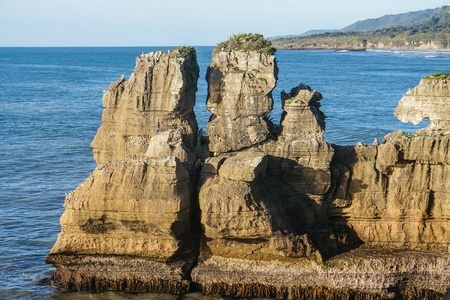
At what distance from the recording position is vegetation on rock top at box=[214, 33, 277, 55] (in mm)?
27172

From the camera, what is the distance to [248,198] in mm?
23547

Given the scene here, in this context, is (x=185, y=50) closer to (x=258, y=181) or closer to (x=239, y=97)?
(x=239, y=97)

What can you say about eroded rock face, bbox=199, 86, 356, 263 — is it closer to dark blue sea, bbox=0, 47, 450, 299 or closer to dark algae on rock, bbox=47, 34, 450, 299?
dark algae on rock, bbox=47, 34, 450, 299

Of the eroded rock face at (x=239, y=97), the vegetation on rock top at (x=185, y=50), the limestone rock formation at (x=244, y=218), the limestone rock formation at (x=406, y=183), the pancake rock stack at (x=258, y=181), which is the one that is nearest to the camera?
the limestone rock formation at (x=244, y=218)

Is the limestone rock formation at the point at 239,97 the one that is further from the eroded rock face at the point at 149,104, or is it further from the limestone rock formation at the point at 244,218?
the limestone rock formation at the point at 244,218

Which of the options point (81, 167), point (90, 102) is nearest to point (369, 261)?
point (81, 167)

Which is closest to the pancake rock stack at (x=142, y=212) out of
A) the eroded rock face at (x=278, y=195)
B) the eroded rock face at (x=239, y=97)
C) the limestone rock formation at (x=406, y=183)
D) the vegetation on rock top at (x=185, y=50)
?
the vegetation on rock top at (x=185, y=50)

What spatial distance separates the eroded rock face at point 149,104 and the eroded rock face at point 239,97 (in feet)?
3.31

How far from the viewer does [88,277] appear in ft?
80.2

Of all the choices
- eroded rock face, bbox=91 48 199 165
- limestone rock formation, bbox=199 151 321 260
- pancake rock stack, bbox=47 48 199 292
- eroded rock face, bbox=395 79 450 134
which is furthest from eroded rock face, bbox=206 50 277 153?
eroded rock face, bbox=395 79 450 134

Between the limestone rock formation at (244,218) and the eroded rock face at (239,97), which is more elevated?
the eroded rock face at (239,97)

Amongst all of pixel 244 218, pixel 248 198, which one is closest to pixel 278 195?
pixel 248 198

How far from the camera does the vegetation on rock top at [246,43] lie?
2717cm

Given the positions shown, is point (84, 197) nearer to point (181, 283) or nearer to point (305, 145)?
point (181, 283)
